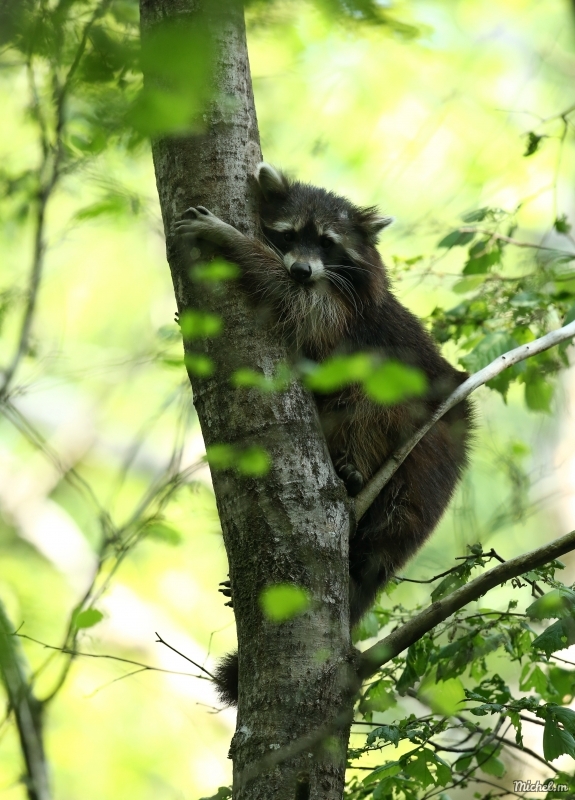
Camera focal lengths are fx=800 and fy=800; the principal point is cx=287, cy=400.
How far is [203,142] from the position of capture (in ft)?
9.56

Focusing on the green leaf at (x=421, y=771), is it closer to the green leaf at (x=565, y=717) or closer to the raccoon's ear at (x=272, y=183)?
the green leaf at (x=565, y=717)

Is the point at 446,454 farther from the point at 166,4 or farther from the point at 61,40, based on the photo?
the point at 61,40

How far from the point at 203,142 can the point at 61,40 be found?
3.17ft

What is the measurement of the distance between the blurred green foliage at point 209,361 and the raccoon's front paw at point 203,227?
136 mm

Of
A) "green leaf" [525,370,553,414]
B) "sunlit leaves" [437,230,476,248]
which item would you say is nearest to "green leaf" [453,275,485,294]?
"sunlit leaves" [437,230,476,248]

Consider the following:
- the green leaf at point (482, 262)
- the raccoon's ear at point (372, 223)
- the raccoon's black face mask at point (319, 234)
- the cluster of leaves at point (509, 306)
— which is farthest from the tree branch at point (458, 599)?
the raccoon's ear at point (372, 223)

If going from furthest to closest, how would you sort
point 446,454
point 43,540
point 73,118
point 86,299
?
point 86,299 < point 43,540 < point 73,118 < point 446,454

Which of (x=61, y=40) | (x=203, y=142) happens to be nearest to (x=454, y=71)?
(x=203, y=142)

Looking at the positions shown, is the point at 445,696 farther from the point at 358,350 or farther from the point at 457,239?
the point at 457,239

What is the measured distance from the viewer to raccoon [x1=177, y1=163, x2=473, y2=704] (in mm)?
3529

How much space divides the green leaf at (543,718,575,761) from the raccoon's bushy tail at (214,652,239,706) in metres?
1.32

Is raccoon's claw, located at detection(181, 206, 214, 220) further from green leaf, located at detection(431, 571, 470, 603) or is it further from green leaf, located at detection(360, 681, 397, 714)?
green leaf, located at detection(360, 681, 397, 714)

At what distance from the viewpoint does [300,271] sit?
3.97 metres

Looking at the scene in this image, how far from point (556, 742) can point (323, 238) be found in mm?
2812
